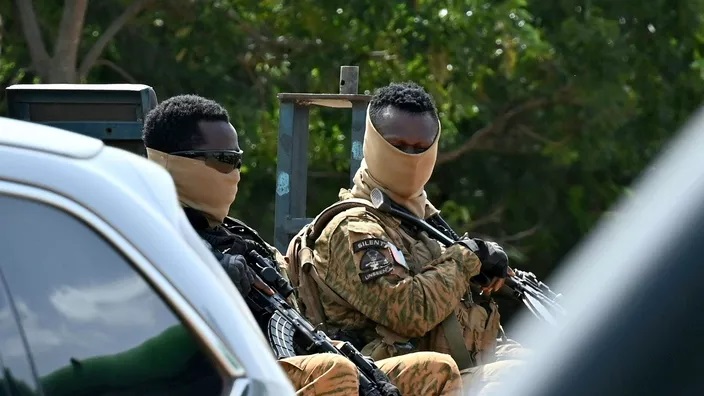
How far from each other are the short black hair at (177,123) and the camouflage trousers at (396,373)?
2.56 ft

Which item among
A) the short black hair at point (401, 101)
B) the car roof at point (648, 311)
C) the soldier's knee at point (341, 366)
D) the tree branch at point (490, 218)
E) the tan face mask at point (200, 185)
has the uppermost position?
the car roof at point (648, 311)

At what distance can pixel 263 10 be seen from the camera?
13.9 metres

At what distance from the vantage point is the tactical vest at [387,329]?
4.59m

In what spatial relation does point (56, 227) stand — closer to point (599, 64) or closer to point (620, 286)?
point (620, 286)

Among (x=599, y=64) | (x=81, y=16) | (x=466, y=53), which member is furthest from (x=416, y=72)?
(x=81, y=16)

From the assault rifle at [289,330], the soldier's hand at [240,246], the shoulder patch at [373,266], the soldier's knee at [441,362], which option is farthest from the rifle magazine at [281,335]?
the shoulder patch at [373,266]

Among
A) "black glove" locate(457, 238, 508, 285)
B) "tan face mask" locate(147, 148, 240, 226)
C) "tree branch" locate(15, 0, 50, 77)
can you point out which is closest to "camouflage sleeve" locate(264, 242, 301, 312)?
"tan face mask" locate(147, 148, 240, 226)

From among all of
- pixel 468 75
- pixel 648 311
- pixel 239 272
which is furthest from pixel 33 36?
pixel 648 311

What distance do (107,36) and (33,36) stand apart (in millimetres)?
634

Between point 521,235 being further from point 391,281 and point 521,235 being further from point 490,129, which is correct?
point 391,281

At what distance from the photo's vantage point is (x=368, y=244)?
4457 millimetres

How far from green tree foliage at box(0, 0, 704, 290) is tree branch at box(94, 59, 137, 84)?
4 centimetres

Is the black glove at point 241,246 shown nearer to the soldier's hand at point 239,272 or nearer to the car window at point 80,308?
the soldier's hand at point 239,272

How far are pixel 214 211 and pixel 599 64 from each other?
10.0m
